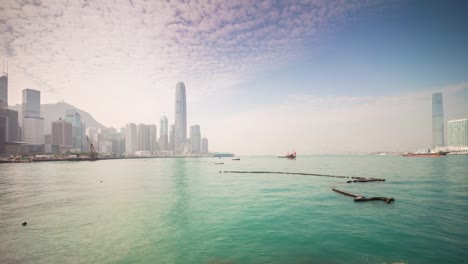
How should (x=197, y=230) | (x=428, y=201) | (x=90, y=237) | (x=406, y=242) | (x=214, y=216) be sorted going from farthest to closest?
(x=428, y=201)
(x=214, y=216)
(x=197, y=230)
(x=90, y=237)
(x=406, y=242)

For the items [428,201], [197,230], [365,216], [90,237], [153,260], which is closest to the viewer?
[153,260]

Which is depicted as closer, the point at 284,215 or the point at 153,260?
the point at 153,260

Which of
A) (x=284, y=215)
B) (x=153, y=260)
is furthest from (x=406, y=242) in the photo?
(x=153, y=260)

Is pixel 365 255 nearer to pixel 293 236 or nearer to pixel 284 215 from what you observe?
pixel 293 236

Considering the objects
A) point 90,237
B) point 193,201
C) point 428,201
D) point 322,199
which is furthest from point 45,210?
point 428,201

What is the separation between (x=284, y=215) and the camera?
84.6ft

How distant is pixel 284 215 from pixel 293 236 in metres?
6.46

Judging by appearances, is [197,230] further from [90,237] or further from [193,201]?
[193,201]

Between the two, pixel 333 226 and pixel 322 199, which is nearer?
pixel 333 226

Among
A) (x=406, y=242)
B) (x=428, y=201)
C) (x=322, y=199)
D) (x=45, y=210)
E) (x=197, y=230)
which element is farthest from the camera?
(x=322, y=199)

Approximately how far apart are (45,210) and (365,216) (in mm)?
40508

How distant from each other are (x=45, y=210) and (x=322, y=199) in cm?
3935

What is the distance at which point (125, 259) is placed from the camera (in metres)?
15.3

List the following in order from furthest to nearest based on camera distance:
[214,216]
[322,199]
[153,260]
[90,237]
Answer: [322,199] < [214,216] < [90,237] < [153,260]
